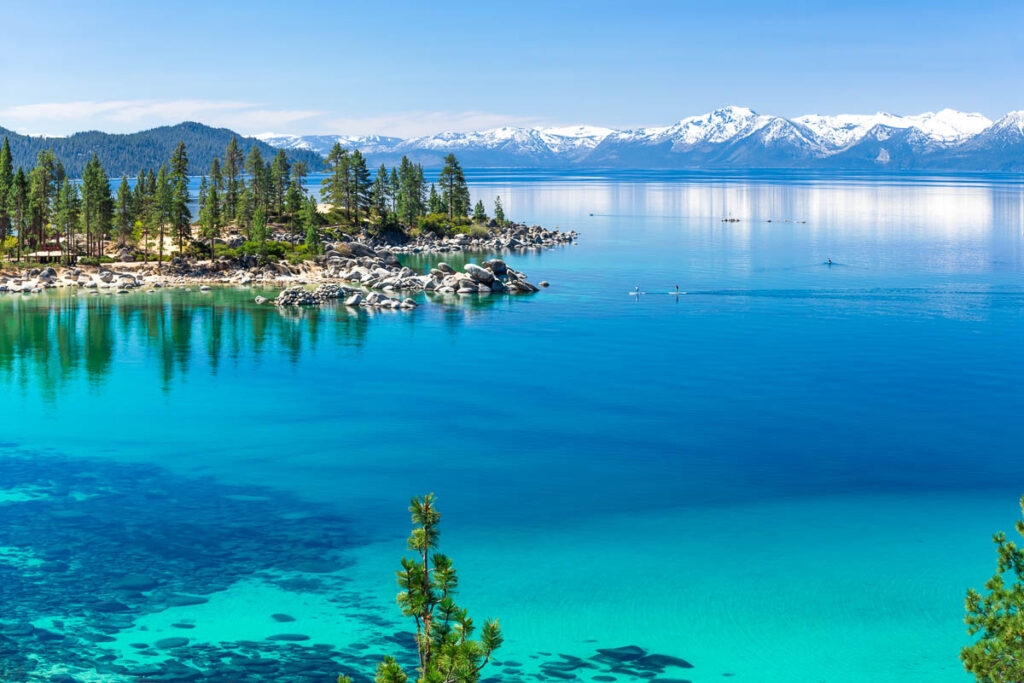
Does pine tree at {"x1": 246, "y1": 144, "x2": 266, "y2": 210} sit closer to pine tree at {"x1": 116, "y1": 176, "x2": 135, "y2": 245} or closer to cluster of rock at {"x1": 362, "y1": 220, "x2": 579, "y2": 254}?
cluster of rock at {"x1": 362, "y1": 220, "x2": 579, "y2": 254}

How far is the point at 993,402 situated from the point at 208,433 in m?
51.4

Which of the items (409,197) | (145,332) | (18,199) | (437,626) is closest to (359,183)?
(409,197)

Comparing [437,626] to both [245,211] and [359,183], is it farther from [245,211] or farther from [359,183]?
[359,183]

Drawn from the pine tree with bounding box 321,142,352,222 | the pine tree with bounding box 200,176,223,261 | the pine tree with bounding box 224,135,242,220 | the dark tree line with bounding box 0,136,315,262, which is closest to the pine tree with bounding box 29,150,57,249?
the dark tree line with bounding box 0,136,315,262

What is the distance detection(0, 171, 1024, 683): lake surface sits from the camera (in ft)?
99.9

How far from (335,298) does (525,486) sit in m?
72.9

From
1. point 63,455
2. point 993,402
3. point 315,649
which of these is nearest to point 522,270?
point 993,402

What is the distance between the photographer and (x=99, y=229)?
12700 cm

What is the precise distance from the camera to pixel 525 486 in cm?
4591

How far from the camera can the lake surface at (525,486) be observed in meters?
30.4

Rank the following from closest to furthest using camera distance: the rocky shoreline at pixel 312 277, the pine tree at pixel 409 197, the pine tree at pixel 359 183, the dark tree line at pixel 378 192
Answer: the rocky shoreline at pixel 312 277 < the pine tree at pixel 359 183 < the dark tree line at pixel 378 192 < the pine tree at pixel 409 197

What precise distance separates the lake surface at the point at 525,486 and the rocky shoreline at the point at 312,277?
18850 millimetres

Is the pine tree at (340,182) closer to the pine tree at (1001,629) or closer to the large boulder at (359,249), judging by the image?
the large boulder at (359,249)

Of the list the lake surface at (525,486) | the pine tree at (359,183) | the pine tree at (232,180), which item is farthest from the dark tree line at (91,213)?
the lake surface at (525,486)
